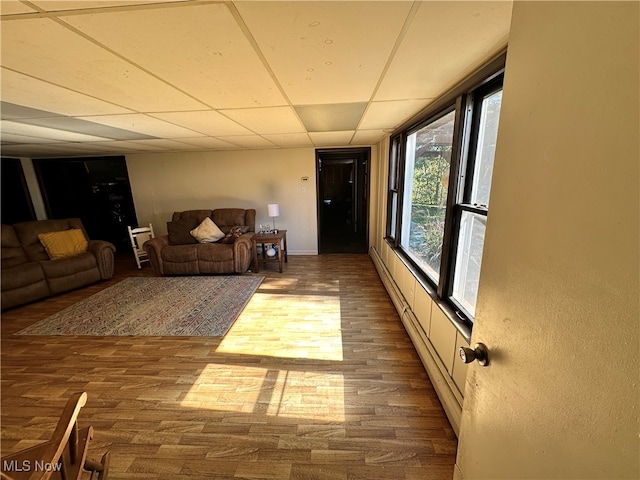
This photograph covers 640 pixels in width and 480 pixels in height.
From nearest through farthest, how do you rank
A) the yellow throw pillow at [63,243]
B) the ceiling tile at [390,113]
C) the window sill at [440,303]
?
the window sill at [440,303] < the ceiling tile at [390,113] < the yellow throw pillow at [63,243]

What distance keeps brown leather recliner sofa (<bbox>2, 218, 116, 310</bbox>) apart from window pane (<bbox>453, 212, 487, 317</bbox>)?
492cm

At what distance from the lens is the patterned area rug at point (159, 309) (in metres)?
2.51

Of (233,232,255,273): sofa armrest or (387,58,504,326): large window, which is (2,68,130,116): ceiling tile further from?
(387,58,504,326): large window

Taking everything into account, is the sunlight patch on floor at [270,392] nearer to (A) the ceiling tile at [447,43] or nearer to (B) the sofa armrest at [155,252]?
(A) the ceiling tile at [447,43]

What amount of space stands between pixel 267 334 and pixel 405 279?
5.20 feet

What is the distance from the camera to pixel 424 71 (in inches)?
53.9

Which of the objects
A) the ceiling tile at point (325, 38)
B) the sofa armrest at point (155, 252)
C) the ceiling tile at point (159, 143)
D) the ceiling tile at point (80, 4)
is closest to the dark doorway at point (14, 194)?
the ceiling tile at point (159, 143)

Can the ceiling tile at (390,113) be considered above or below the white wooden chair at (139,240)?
above

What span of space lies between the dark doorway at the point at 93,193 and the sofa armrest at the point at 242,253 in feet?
9.95

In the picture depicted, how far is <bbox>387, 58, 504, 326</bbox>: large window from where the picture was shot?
144 centimetres

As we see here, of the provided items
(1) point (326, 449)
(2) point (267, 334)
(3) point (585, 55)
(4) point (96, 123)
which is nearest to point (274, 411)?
(1) point (326, 449)

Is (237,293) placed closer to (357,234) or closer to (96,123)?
(96,123)

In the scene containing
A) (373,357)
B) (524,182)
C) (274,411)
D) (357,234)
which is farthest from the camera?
(357,234)

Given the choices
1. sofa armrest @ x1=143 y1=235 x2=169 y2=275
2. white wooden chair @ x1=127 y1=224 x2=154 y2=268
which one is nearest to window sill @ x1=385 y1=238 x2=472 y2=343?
sofa armrest @ x1=143 y1=235 x2=169 y2=275
